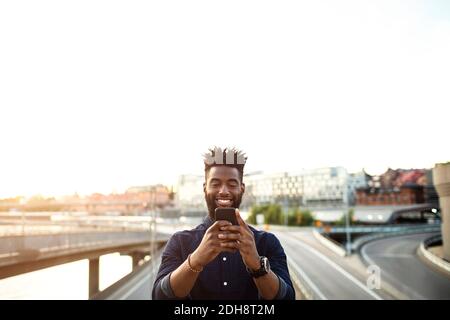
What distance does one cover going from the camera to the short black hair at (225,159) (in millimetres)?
3072

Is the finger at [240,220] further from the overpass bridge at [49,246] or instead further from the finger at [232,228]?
the overpass bridge at [49,246]

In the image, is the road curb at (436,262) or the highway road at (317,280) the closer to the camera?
the road curb at (436,262)

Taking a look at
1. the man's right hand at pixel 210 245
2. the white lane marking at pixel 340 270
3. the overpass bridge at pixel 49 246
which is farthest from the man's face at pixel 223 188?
the white lane marking at pixel 340 270

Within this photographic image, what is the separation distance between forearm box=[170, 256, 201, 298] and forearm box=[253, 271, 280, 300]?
47cm

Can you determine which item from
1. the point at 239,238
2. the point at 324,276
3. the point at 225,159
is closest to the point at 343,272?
the point at 324,276

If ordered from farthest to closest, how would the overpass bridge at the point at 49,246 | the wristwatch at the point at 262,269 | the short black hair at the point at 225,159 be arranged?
1. the overpass bridge at the point at 49,246
2. the short black hair at the point at 225,159
3. the wristwatch at the point at 262,269

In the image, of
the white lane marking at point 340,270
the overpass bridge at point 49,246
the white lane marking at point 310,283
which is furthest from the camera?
the white lane marking at point 340,270

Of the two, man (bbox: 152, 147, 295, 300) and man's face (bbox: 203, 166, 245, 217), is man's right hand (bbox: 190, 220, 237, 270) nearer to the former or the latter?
man (bbox: 152, 147, 295, 300)

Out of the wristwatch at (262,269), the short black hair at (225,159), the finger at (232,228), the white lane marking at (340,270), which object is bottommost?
the white lane marking at (340,270)

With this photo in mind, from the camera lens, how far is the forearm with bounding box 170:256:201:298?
273 centimetres

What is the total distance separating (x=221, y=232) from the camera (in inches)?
99.0
